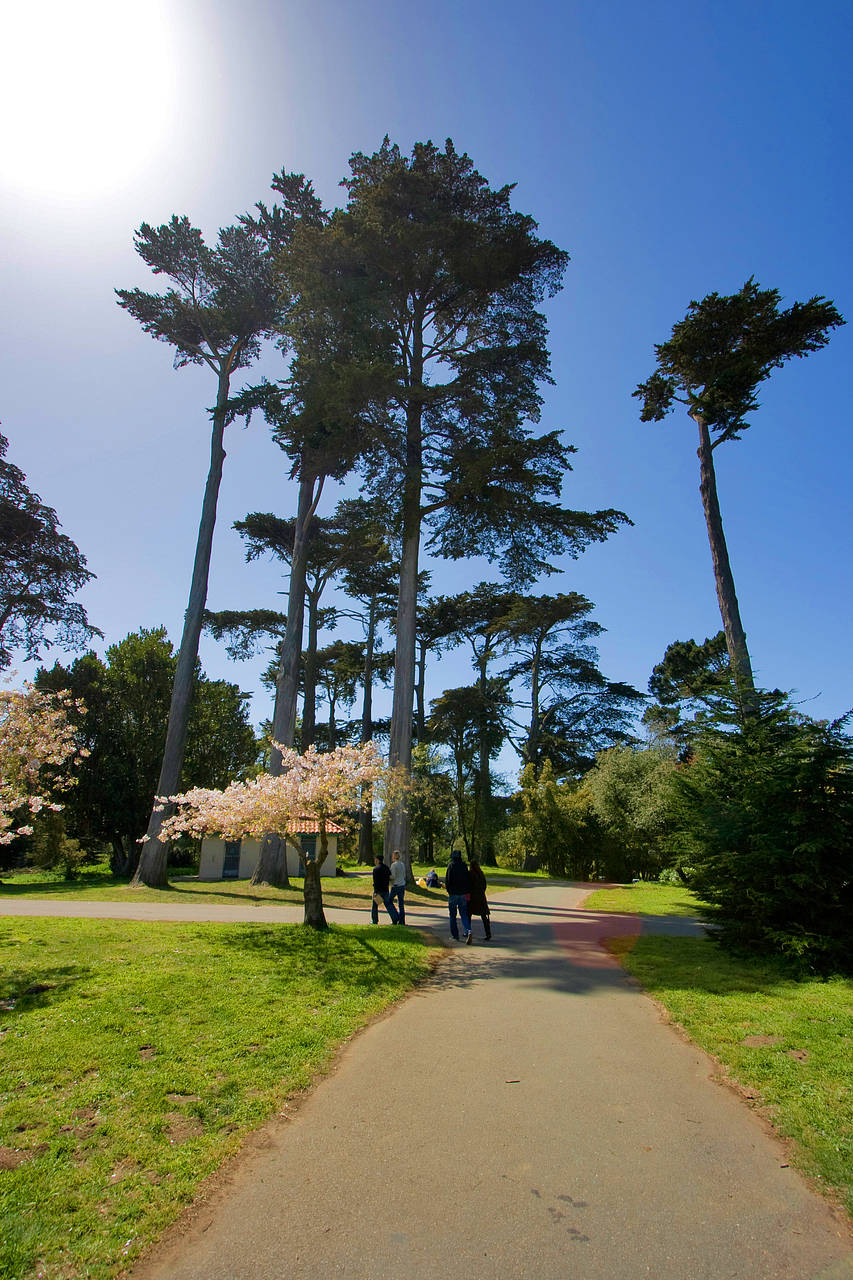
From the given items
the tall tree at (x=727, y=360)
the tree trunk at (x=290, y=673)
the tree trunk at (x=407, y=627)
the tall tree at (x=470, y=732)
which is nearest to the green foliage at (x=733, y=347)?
the tall tree at (x=727, y=360)

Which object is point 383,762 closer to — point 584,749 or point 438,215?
point 438,215

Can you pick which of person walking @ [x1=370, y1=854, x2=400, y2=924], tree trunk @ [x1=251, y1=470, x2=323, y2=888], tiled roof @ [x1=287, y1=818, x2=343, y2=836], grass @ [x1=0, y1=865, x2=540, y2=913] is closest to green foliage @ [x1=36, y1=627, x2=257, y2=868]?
grass @ [x1=0, y1=865, x2=540, y2=913]

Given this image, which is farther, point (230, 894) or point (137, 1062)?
point (230, 894)

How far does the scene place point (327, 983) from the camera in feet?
25.4

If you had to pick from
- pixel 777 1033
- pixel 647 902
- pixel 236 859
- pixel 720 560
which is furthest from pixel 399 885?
pixel 236 859

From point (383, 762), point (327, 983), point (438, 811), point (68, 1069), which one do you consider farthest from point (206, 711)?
point (68, 1069)

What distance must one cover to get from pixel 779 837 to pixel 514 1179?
23.7ft

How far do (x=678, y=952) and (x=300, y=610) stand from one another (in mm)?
16971

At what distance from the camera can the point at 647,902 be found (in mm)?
19594

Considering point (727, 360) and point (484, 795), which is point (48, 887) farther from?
point (727, 360)

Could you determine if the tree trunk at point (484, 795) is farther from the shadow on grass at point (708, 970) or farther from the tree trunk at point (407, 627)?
the shadow on grass at point (708, 970)

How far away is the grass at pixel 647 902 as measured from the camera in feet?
56.6

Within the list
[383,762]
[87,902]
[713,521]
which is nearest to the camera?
[383,762]

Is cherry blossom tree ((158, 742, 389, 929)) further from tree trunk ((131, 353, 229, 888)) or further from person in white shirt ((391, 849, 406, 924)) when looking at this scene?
tree trunk ((131, 353, 229, 888))
